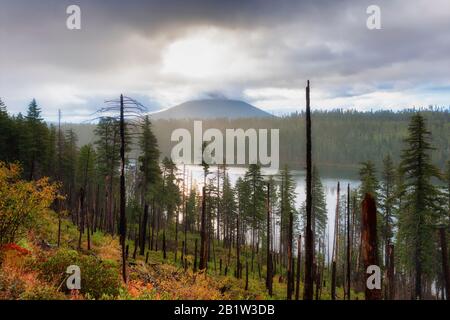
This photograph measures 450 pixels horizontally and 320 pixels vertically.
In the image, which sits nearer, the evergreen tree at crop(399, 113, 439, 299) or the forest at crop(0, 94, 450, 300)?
the forest at crop(0, 94, 450, 300)

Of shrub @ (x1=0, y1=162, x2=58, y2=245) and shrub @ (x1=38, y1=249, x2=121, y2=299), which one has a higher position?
shrub @ (x1=0, y1=162, x2=58, y2=245)

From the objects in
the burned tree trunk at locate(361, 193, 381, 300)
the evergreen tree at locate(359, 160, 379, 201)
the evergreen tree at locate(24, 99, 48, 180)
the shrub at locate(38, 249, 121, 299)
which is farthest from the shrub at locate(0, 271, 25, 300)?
the evergreen tree at locate(24, 99, 48, 180)

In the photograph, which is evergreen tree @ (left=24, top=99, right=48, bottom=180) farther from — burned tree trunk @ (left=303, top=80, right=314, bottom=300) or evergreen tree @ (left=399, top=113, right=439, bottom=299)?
evergreen tree @ (left=399, top=113, right=439, bottom=299)

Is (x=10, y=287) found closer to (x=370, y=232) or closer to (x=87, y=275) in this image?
(x=87, y=275)

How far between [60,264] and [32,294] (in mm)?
3460

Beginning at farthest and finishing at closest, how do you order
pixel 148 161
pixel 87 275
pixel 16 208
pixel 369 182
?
pixel 148 161, pixel 369 182, pixel 16 208, pixel 87 275

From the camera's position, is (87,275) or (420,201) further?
(420,201)

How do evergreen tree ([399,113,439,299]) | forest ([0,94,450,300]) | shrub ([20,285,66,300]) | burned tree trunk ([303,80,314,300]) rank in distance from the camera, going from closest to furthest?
1. shrub ([20,285,66,300])
2. forest ([0,94,450,300])
3. burned tree trunk ([303,80,314,300])
4. evergreen tree ([399,113,439,299])

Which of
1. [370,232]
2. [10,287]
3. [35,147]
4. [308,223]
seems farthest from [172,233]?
[370,232]

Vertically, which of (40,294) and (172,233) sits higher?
(40,294)

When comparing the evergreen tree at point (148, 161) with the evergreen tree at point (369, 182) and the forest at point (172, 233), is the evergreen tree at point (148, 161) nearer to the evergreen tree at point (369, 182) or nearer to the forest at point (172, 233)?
the forest at point (172, 233)

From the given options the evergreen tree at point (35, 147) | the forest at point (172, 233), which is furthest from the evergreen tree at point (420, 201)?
the evergreen tree at point (35, 147)

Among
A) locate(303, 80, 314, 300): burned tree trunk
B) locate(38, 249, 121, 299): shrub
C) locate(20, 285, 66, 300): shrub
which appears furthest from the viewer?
locate(303, 80, 314, 300): burned tree trunk

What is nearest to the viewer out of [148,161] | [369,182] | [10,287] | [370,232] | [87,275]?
[370,232]
